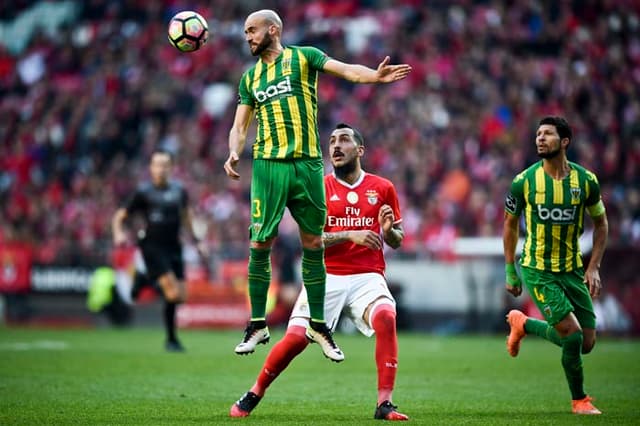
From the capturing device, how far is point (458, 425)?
26.4 feet

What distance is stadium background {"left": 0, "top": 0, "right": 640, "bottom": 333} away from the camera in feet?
68.5

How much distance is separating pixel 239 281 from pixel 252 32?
13.6 metres

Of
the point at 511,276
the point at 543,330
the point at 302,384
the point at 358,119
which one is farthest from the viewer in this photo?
the point at 358,119

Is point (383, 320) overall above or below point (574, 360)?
above

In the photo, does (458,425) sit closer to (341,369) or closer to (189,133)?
(341,369)

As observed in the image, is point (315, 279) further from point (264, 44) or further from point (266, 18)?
point (266, 18)

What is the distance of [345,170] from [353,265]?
2.61 feet

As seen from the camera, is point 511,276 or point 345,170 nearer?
point 345,170

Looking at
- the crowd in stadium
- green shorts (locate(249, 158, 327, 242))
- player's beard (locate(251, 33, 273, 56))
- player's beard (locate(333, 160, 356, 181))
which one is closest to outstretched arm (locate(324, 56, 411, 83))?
player's beard (locate(251, 33, 273, 56))

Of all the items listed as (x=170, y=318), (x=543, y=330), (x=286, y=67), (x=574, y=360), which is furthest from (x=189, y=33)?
(x=170, y=318)

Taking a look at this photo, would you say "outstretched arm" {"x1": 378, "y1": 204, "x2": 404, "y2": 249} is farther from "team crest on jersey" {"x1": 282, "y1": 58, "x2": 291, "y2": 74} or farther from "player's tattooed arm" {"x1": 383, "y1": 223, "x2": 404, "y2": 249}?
"team crest on jersey" {"x1": 282, "y1": 58, "x2": 291, "y2": 74}

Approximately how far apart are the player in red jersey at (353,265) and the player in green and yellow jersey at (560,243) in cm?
118

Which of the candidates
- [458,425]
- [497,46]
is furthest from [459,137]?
[458,425]

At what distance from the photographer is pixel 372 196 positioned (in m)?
9.03
